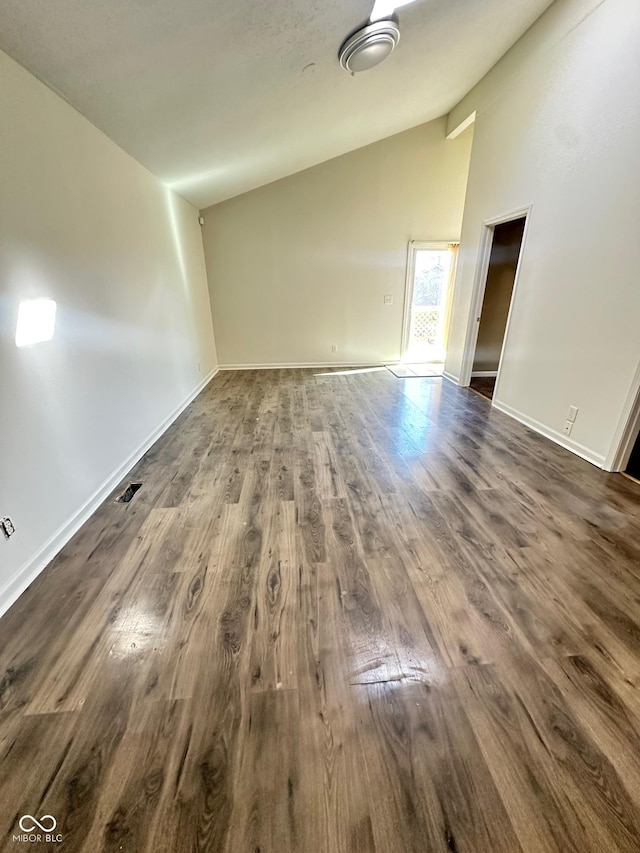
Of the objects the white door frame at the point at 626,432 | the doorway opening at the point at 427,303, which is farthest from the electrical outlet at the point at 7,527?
the doorway opening at the point at 427,303

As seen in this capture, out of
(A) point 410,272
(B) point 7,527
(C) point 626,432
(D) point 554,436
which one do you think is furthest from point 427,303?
(B) point 7,527

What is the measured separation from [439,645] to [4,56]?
315cm

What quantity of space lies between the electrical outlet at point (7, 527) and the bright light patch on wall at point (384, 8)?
3.35 meters

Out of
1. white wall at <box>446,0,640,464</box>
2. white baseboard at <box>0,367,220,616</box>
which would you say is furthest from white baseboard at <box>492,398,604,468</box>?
white baseboard at <box>0,367,220,616</box>

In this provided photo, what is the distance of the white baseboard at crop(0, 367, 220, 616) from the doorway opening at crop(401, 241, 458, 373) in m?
4.36

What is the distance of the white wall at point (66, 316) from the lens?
162 cm

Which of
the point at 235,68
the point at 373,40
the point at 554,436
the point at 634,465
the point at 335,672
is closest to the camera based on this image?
the point at 335,672

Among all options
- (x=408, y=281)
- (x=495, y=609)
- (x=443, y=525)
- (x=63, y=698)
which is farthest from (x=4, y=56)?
(x=408, y=281)

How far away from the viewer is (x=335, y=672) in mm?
1255

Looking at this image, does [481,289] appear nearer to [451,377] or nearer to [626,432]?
[451,377]

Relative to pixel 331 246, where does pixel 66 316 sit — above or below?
below

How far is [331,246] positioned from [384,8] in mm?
3292

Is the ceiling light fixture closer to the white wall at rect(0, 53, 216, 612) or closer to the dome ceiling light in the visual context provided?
the dome ceiling light

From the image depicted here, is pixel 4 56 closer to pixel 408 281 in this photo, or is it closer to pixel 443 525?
pixel 443 525
